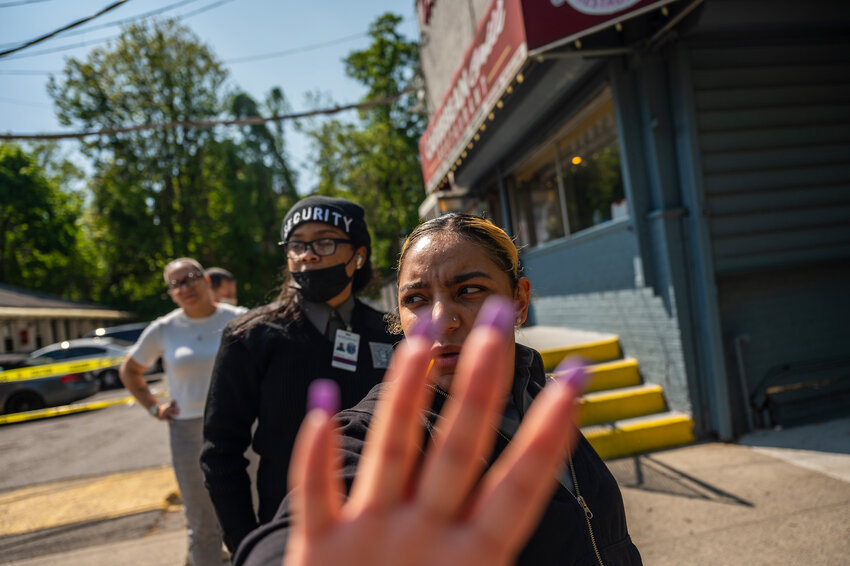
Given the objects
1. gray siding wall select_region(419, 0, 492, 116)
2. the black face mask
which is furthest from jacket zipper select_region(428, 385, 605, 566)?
gray siding wall select_region(419, 0, 492, 116)

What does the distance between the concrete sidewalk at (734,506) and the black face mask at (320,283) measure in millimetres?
2560

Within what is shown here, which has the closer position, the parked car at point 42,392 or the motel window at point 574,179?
the motel window at point 574,179

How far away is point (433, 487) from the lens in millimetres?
515

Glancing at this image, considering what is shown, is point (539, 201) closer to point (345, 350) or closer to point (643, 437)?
point (643, 437)

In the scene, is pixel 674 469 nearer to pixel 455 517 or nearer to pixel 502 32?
pixel 502 32

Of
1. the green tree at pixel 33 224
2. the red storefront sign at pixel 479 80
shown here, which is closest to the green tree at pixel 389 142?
the red storefront sign at pixel 479 80

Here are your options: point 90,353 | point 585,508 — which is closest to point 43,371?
point 90,353

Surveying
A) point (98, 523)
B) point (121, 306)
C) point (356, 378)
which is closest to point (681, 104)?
point (356, 378)

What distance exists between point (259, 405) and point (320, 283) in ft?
1.77

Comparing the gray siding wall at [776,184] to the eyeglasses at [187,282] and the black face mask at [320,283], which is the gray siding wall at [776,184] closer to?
the black face mask at [320,283]

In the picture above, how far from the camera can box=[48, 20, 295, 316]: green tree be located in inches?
1003

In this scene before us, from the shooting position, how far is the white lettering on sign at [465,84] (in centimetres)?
529

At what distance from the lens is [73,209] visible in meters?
34.4

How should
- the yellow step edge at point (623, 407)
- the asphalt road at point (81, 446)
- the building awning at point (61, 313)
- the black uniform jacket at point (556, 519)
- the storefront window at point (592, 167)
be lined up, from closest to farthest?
1. the black uniform jacket at point (556, 519)
2. the yellow step edge at point (623, 407)
3. the storefront window at point (592, 167)
4. the asphalt road at point (81, 446)
5. the building awning at point (61, 313)
